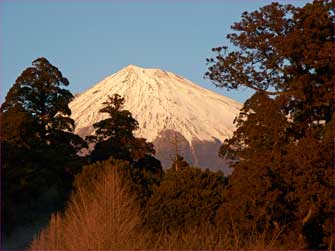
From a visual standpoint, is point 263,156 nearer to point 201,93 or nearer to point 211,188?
point 211,188

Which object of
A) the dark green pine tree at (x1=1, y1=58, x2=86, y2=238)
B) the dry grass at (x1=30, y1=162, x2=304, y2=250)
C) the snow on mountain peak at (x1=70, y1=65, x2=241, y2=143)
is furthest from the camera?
the snow on mountain peak at (x1=70, y1=65, x2=241, y2=143)

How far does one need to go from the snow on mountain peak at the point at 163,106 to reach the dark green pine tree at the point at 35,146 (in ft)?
140

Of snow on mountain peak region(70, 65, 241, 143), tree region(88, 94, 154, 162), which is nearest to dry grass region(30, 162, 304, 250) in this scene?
tree region(88, 94, 154, 162)

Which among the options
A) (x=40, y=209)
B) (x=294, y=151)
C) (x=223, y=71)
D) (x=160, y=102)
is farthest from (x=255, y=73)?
(x=160, y=102)

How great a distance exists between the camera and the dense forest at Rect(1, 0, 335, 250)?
17312 mm

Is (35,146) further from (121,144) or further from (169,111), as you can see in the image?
(169,111)

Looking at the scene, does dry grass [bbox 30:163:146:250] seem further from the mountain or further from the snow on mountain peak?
the snow on mountain peak

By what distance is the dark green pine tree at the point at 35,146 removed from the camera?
101ft

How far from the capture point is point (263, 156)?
2475 cm

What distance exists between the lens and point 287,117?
28.0 m

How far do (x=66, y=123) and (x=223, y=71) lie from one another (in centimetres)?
1251

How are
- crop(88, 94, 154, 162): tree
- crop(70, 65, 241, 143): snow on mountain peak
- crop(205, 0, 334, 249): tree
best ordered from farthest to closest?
crop(70, 65, 241, 143): snow on mountain peak < crop(88, 94, 154, 162): tree < crop(205, 0, 334, 249): tree

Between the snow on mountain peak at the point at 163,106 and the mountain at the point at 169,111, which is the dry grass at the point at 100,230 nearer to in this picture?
the mountain at the point at 169,111

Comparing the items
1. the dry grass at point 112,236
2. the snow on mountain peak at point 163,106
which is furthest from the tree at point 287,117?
the snow on mountain peak at point 163,106
